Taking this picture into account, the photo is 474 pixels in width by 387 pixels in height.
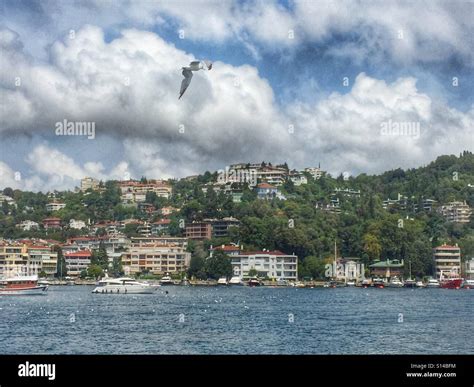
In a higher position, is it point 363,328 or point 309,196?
point 309,196

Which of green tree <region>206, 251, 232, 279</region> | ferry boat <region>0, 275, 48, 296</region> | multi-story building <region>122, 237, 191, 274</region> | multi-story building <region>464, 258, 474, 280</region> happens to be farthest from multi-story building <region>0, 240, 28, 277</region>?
multi-story building <region>464, 258, 474, 280</region>

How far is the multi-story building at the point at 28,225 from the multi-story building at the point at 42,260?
7.41 metres

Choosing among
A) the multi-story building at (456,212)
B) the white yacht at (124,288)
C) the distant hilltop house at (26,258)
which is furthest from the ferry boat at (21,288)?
the multi-story building at (456,212)

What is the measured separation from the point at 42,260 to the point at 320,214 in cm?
1801

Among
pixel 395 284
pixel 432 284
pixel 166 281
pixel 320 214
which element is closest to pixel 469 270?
pixel 432 284

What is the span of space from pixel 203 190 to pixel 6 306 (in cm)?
4148

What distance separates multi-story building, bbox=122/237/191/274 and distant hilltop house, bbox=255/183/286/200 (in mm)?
10099

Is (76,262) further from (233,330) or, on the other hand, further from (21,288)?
(233,330)

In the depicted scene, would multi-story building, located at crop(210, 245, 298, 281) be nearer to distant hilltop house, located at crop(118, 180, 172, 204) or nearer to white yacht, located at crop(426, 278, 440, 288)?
white yacht, located at crop(426, 278, 440, 288)

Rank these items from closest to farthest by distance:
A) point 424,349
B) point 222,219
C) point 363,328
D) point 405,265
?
1. point 424,349
2. point 363,328
3. point 405,265
4. point 222,219

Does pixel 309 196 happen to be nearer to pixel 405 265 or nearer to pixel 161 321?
pixel 405 265

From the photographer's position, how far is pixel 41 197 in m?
74.5
